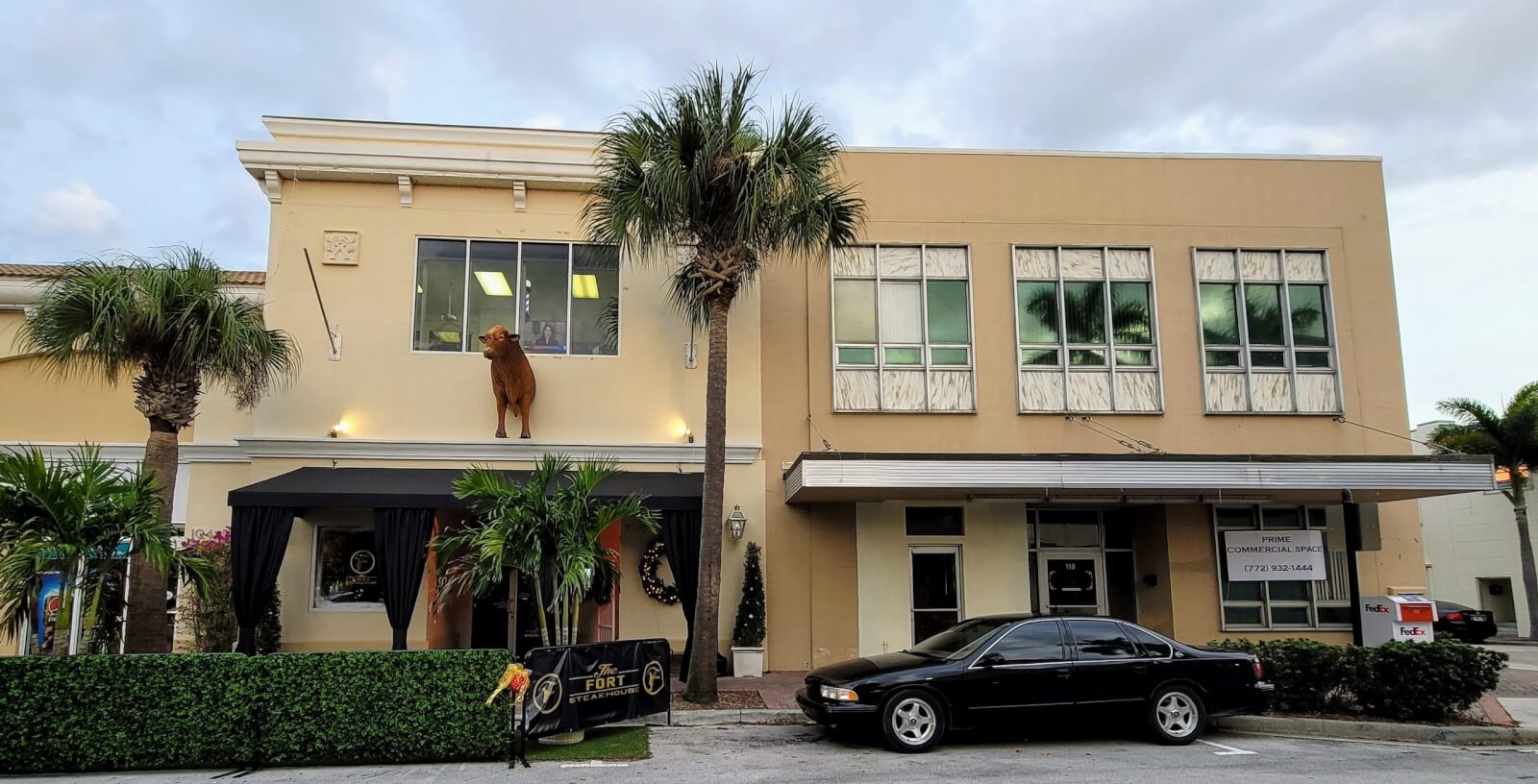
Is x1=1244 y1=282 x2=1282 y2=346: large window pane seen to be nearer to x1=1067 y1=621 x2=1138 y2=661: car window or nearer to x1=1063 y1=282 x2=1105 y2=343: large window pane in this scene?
x1=1063 y1=282 x2=1105 y2=343: large window pane

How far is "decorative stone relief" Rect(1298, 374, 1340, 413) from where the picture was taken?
16078mm

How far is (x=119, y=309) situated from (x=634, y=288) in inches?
269

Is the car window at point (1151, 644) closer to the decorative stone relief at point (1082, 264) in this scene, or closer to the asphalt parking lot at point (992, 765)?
the asphalt parking lot at point (992, 765)

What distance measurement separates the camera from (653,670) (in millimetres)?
10523

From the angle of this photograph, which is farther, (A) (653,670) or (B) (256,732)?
(A) (653,670)

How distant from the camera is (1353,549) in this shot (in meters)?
14.5

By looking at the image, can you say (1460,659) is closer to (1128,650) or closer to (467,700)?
(1128,650)

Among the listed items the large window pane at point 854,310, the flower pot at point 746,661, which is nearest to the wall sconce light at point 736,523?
the flower pot at point 746,661

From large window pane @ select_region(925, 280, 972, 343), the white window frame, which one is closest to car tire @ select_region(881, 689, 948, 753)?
large window pane @ select_region(925, 280, 972, 343)

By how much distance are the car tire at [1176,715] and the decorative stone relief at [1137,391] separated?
21.4 ft

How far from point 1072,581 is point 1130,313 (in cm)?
455

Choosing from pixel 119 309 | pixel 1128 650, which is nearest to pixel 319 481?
pixel 119 309

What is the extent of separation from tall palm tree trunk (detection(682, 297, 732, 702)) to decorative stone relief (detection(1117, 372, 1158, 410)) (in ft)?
23.1

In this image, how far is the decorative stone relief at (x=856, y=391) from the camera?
15.5 m
